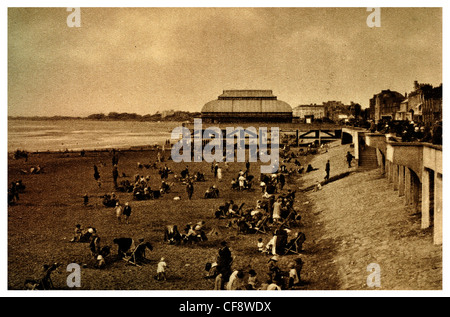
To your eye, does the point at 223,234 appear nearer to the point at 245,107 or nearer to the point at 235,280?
the point at 235,280

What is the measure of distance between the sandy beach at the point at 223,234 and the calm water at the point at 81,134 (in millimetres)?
1888

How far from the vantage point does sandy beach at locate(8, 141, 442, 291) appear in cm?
1277

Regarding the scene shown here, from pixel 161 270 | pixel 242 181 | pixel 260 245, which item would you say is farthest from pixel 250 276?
pixel 242 181

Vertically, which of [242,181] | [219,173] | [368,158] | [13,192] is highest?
[368,158]

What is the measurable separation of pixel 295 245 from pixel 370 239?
2387mm

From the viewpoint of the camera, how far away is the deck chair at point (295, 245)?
14.5m

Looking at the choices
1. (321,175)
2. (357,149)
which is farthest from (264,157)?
(357,149)

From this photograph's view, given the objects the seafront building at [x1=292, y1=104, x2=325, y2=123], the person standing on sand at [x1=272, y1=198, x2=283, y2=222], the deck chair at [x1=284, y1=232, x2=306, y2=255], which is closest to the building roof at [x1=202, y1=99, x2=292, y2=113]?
the seafront building at [x1=292, y1=104, x2=325, y2=123]

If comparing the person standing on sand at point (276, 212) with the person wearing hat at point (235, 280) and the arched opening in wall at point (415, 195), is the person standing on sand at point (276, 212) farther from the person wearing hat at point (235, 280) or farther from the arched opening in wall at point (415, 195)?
the arched opening in wall at point (415, 195)

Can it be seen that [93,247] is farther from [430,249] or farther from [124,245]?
[430,249]

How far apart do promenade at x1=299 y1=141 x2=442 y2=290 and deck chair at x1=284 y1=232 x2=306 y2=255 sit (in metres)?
0.48

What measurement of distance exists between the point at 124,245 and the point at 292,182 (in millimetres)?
11179

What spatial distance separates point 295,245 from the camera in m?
14.6

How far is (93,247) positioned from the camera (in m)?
14.5
